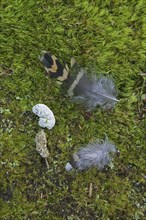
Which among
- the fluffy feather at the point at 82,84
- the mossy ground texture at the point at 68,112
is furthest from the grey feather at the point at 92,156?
the fluffy feather at the point at 82,84

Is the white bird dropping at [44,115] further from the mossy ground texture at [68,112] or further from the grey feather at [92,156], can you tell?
the grey feather at [92,156]

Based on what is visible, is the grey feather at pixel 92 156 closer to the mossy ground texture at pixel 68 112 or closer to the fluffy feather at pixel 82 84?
the mossy ground texture at pixel 68 112

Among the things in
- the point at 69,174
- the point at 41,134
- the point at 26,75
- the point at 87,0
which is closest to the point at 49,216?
the point at 69,174

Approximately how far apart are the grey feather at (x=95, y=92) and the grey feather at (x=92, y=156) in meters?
0.28

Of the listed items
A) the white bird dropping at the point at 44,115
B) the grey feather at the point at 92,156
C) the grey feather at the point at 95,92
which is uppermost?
the grey feather at the point at 95,92

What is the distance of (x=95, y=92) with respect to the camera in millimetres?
3379

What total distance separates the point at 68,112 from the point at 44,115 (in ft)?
0.62

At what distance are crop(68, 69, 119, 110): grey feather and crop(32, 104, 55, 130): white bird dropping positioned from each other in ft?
0.68

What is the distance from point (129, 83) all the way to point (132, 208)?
2.89ft

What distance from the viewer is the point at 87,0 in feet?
11.3

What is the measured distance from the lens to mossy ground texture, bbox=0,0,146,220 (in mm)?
3354

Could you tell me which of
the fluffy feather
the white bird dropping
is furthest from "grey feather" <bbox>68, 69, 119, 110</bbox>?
the white bird dropping

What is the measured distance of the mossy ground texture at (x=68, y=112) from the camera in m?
3.35

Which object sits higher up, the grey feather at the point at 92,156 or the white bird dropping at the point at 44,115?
the white bird dropping at the point at 44,115
